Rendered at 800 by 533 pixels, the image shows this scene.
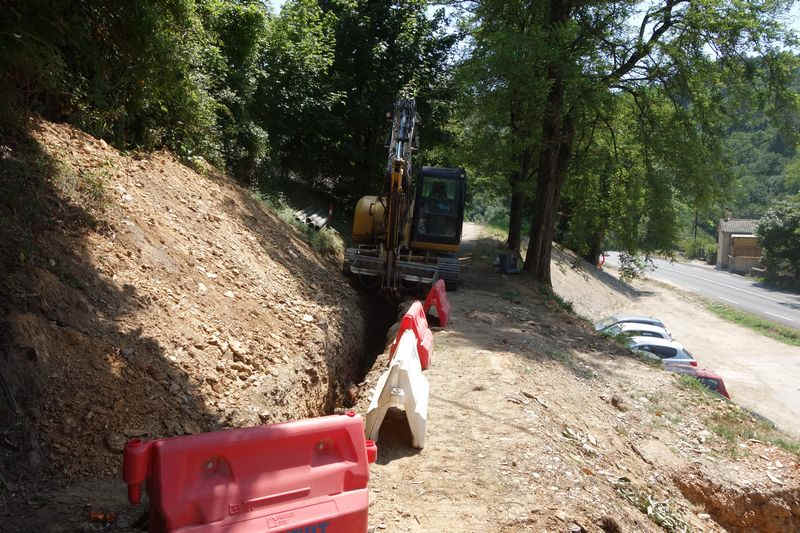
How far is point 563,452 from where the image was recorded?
600 centimetres

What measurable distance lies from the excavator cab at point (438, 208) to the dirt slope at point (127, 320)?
5148 mm

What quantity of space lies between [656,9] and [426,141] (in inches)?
378

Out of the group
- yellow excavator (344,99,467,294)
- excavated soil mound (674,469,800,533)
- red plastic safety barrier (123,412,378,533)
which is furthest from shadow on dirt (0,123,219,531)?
yellow excavator (344,99,467,294)

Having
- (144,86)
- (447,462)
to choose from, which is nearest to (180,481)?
(447,462)

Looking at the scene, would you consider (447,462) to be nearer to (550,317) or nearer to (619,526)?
(619,526)

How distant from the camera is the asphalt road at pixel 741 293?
32.1 metres

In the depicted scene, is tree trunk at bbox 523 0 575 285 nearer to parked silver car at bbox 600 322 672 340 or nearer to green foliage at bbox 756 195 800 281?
parked silver car at bbox 600 322 672 340

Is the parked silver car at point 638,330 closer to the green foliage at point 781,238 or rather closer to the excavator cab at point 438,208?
the excavator cab at point 438,208

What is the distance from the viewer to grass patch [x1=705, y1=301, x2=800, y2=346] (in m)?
25.4

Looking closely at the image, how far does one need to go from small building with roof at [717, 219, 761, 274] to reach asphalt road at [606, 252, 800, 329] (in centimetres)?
292

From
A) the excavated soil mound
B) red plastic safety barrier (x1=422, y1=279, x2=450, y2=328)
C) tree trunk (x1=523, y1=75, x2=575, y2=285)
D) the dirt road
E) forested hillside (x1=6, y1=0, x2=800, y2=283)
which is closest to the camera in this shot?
the excavated soil mound

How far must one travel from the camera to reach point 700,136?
56.8 ft

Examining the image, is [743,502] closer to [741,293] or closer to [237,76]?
[237,76]

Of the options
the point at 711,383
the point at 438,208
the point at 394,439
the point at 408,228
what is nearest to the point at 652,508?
the point at 394,439
